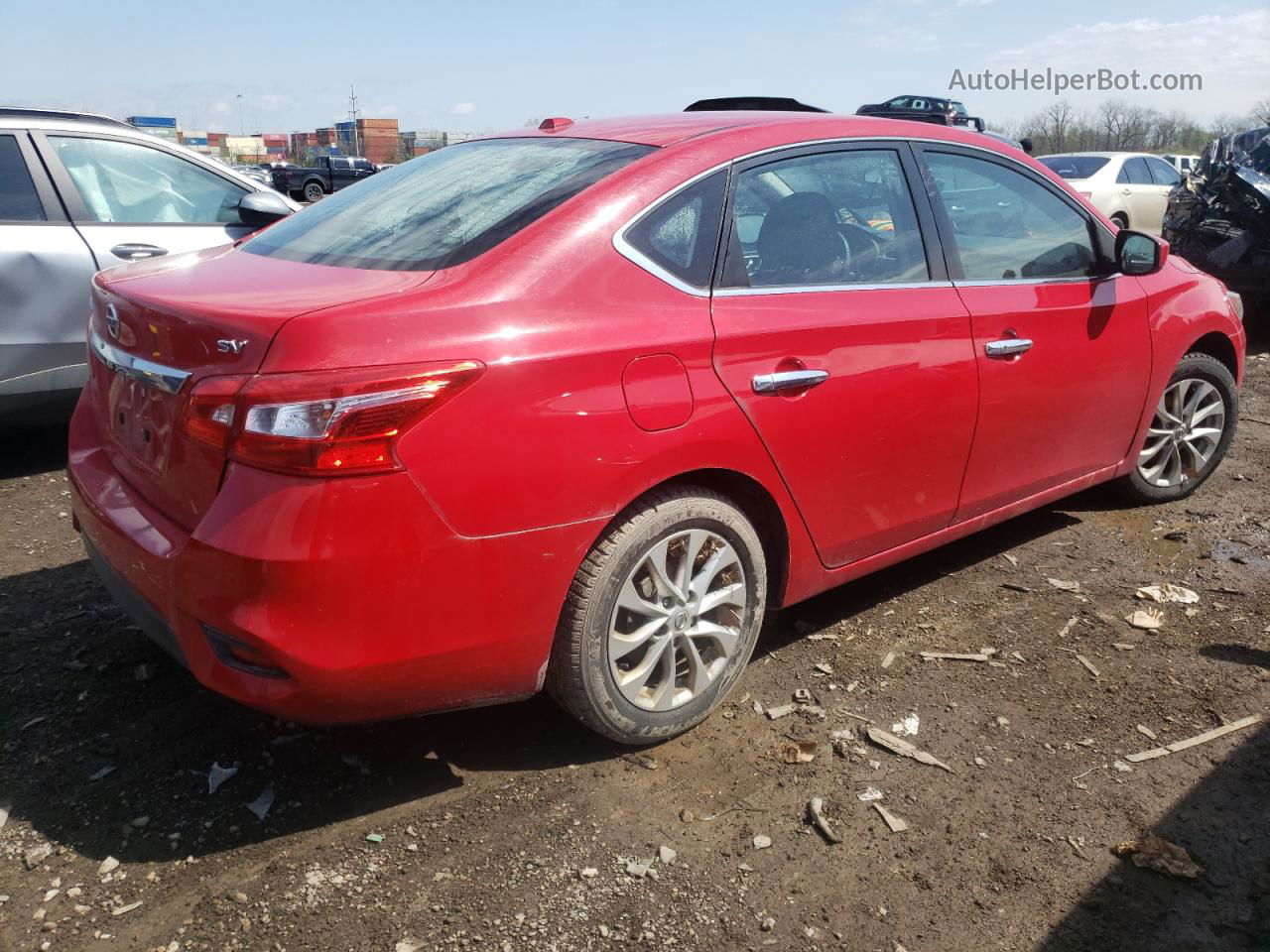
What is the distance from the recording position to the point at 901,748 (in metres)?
3.07

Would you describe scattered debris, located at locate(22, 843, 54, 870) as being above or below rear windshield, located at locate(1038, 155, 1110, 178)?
below

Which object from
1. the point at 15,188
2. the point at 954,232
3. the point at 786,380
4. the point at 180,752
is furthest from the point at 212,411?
the point at 15,188

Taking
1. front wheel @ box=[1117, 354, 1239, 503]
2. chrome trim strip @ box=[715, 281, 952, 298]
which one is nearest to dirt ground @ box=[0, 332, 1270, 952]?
front wheel @ box=[1117, 354, 1239, 503]

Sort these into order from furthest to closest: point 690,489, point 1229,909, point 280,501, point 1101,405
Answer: point 1101,405 → point 690,489 → point 1229,909 → point 280,501

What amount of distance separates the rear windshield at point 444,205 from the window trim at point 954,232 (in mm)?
1111

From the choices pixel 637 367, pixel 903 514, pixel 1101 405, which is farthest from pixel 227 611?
pixel 1101 405

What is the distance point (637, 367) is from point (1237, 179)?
865 centimetres

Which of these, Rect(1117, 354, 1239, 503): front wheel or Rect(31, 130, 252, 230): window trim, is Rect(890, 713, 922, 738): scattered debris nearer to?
Rect(1117, 354, 1239, 503): front wheel

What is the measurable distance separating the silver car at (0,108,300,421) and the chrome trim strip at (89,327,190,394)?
233 centimetres

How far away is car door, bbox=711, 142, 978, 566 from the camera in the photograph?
2.96m

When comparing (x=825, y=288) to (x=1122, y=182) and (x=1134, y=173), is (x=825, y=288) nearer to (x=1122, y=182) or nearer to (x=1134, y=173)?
(x=1122, y=182)

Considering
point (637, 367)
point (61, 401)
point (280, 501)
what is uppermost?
point (637, 367)

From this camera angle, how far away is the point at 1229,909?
2434 mm

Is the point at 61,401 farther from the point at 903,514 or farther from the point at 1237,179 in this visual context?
the point at 1237,179
